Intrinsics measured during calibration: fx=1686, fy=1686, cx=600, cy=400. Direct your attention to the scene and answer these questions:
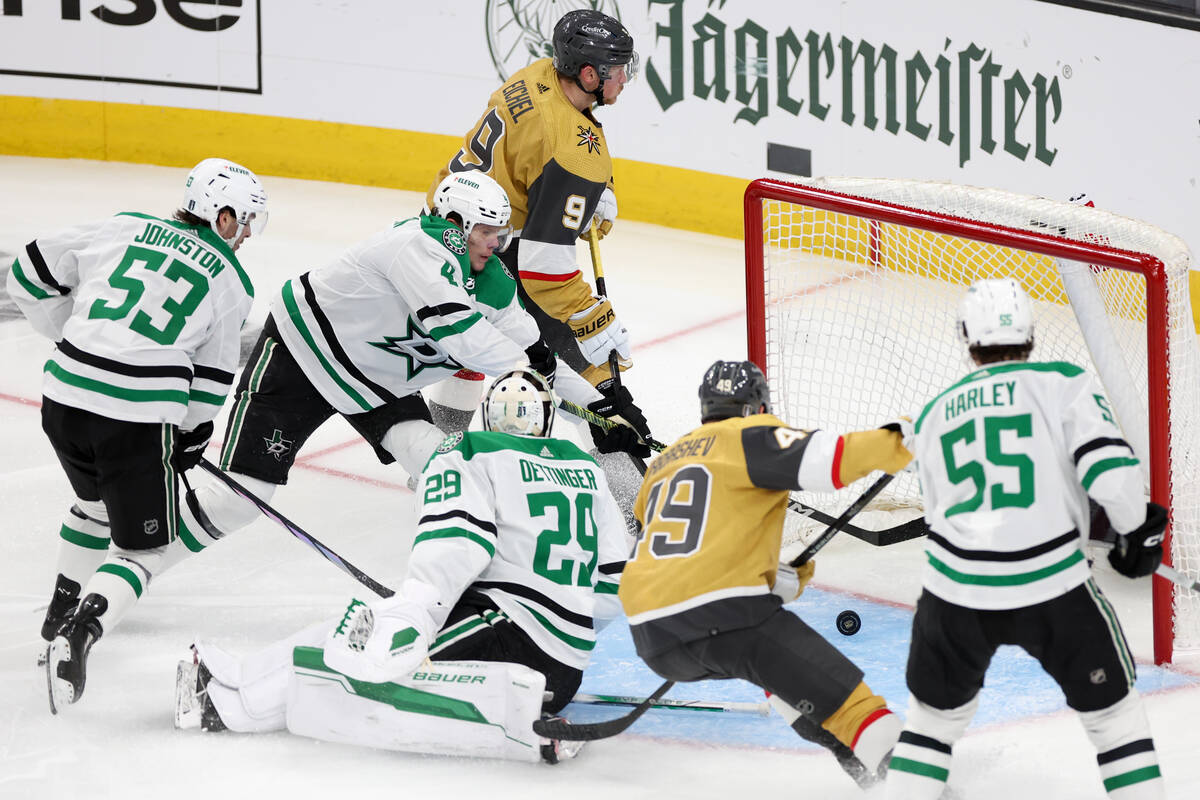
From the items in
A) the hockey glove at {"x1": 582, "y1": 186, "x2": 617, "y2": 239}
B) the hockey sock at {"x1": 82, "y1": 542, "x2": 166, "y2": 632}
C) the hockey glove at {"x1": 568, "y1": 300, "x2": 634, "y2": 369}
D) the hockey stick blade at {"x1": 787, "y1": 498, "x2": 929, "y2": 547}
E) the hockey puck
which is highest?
the hockey glove at {"x1": 582, "y1": 186, "x2": 617, "y2": 239}

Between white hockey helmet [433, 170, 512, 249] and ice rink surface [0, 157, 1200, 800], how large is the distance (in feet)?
3.05

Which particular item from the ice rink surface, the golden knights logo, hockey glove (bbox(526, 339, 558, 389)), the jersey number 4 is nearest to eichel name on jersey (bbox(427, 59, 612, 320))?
the golden knights logo

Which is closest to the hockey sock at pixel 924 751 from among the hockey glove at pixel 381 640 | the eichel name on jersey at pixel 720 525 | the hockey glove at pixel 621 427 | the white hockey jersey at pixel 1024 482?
the white hockey jersey at pixel 1024 482

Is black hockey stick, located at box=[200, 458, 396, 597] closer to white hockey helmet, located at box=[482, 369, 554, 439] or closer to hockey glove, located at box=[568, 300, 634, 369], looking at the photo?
white hockey helmet, located at box=[482, 369, 554, 439]

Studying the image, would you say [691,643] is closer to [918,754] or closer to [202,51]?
[918,754]

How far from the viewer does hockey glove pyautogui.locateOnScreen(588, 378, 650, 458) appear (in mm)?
4215

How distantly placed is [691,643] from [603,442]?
1459mm

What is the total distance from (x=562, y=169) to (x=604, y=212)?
1.36ft

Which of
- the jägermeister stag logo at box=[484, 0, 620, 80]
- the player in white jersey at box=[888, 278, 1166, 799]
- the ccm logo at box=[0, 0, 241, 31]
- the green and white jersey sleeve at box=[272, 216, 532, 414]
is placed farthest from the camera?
the ccm logo at box=[0, 0, 241, 31]

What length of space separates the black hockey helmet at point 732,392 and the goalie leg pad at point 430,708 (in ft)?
1.92

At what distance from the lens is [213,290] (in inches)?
140

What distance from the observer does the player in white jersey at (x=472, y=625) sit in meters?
3.06

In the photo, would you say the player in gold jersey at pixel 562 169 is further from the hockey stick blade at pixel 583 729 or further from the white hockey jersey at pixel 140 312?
the hockey stick blade at pixel 583 729

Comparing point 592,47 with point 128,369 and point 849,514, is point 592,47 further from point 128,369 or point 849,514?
point 849,514
